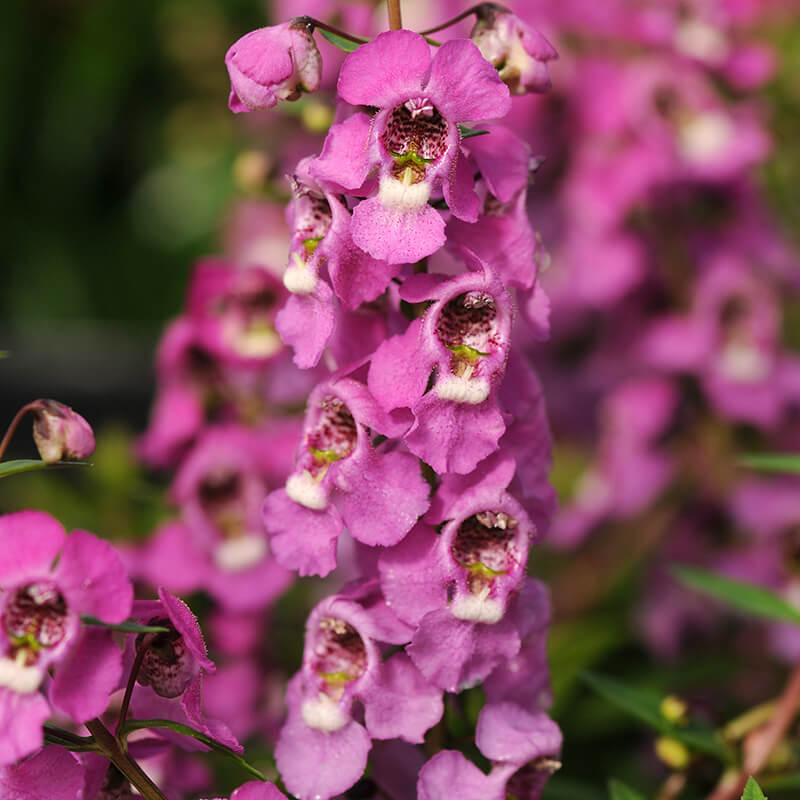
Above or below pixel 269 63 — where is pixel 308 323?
below

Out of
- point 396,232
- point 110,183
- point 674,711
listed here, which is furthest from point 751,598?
point 110,183

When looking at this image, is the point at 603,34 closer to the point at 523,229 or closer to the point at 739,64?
the point at 739,64

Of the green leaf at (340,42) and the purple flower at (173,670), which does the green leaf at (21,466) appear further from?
the green leaf at (340,42)

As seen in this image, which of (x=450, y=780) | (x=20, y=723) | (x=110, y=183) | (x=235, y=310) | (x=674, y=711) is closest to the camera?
(x=20, y=723)

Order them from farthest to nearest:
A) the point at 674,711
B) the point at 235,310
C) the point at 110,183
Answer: the point at 110,183
the point at 235,310
the point at 674,711

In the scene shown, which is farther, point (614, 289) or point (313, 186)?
point (614, 289)

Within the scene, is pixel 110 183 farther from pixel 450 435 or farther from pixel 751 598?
pixel 450 435

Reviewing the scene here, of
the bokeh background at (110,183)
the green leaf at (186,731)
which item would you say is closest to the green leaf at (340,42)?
the green leaf at (186,731)

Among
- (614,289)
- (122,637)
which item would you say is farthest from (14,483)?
(122,637)
